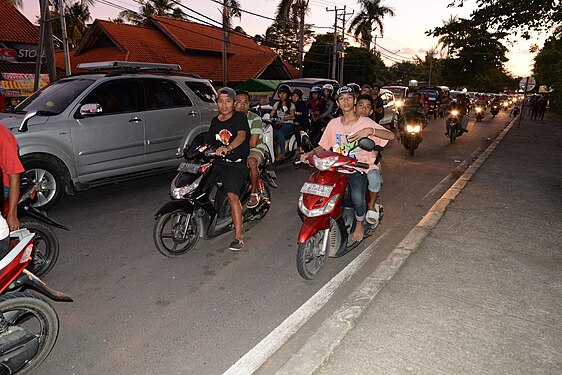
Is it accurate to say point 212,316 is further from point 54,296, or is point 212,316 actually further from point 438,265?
point 438,265

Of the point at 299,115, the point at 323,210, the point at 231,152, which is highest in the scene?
the point at 299,115

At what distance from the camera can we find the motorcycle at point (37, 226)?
4051 millimetres

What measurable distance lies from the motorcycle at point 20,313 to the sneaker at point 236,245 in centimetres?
226

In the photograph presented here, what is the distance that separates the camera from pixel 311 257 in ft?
14.1

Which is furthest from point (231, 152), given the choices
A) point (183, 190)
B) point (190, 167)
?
point (183, 190)

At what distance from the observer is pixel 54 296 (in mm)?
2996

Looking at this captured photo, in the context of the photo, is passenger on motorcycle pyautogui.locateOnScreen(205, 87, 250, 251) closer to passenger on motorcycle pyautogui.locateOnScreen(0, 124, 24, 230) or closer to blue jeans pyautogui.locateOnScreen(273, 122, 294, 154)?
passenger on motorcycle pyautogui.locateOnScreen(0, 124, 24, 230)

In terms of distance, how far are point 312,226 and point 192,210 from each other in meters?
1.53

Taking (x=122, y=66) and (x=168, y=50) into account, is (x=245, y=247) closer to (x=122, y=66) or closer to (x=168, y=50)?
(x=122, y=66)

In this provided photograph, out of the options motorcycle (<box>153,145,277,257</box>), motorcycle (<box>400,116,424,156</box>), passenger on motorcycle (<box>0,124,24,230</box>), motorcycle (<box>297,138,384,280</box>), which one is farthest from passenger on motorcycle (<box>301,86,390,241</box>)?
motorcycle (<box>400,116,424,156</box>)

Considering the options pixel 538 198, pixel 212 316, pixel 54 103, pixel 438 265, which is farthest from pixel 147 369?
pixel 538 198

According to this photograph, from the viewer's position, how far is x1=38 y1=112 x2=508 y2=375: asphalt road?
312 centimetres

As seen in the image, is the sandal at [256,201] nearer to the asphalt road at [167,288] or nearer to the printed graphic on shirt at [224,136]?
the asphalt road at [167,288]

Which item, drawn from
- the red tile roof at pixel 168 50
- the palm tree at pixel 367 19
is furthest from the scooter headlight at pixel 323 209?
the palm tree at pixel 367 19
